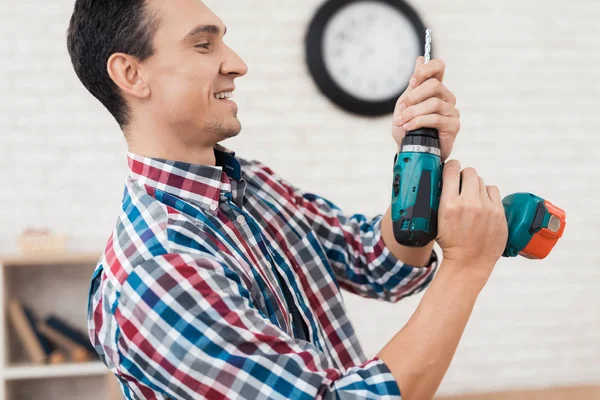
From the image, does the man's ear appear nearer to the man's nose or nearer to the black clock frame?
the man's nose

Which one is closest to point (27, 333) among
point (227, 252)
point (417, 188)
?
point (227, 252)

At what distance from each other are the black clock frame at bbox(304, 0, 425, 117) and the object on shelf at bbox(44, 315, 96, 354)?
56.5 inches

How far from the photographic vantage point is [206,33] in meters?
1.23

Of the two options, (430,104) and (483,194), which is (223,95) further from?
(483,194)

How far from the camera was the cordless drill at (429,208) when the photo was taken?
39.7 inches

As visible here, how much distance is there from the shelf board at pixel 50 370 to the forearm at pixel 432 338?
185 centimetres

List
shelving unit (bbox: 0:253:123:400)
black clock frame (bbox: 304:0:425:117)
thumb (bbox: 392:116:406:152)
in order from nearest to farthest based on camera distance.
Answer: thumb (bbox: 392:116:406:152) → shelving unit (bbox: 0:253:123:400) → black clock frame (bbox: 304:0:425:117)

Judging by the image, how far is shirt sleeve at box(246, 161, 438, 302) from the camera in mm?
1305

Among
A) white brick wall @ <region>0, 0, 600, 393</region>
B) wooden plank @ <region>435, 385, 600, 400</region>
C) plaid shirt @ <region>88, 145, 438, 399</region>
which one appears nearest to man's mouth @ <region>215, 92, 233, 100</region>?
plaid shirt @ <region>88, 145, 438, 399</region>

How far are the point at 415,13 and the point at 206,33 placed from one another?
6.42ft

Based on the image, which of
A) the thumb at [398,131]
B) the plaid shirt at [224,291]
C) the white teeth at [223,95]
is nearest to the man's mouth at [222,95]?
the white teeth at [223,95]

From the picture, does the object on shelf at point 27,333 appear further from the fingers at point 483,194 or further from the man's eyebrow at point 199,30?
the fingers at point 483,194

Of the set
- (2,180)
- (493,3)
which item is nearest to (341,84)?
(493,3)

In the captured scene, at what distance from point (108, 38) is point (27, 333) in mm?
1722
